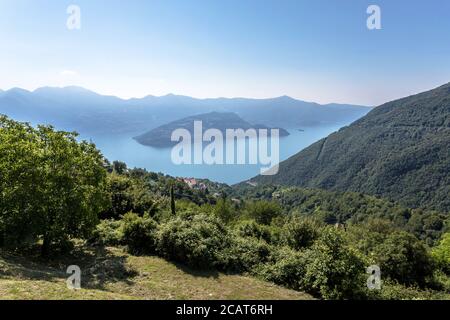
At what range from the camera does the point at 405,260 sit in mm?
15641

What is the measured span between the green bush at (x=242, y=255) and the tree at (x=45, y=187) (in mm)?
5509

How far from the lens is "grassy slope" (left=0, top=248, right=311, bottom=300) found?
873 cm

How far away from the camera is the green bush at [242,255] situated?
1342 centimetres

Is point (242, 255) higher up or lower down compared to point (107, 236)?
lower down

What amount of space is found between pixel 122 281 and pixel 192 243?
10.2ft

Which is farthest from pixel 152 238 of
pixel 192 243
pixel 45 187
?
pixel 45 187

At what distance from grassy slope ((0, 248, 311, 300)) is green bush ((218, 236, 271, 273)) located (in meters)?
0.79

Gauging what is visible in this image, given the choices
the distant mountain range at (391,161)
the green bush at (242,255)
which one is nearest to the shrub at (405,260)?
the green bush at (242,255)

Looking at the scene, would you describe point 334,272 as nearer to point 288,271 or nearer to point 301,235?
point 288,271

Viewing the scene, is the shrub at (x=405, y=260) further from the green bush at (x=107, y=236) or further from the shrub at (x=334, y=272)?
the green bush at (x=107, y=236)
